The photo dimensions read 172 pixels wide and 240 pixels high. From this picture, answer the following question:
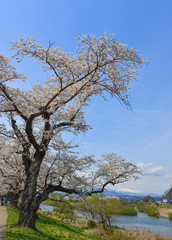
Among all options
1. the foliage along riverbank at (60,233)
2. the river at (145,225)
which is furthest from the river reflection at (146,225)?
the foliage along riverbank at (60,233)

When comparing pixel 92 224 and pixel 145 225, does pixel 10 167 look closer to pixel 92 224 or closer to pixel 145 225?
pixel 92 224

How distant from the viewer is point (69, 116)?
11672 mm

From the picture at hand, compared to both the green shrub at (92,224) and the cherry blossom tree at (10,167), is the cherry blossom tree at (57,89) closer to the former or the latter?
the cherry blossom tree at (10,167)

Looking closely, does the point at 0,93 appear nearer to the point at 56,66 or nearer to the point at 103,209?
the point at 56,66

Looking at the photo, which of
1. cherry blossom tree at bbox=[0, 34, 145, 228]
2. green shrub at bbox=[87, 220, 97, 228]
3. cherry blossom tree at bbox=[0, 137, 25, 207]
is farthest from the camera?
green shrub at bbox=[87, 220, 97, 228]

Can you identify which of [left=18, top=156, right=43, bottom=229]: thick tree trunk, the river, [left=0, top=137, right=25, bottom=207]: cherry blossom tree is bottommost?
the river

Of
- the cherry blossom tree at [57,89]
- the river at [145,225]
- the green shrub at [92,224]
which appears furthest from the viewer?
the river at [145,225]

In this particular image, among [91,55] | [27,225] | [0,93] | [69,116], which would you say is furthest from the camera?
[69,116]

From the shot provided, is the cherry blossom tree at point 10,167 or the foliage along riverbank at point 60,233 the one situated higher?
the cherry blossom tree at point 10,167

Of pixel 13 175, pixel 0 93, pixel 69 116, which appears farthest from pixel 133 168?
pixel 0 93

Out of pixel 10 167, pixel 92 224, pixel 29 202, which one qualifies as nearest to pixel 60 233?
pixel 29 202

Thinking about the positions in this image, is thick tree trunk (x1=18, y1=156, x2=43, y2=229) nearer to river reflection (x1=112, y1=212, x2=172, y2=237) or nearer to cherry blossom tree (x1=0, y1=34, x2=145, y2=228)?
cherry blossom tree (x1=0, y1=34, x2=145, y2=228)

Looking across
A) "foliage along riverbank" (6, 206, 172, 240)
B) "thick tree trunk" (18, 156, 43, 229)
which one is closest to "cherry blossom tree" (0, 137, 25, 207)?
"foliage along riverbank" (6, 206, 172, 240)

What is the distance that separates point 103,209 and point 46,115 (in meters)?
11.8
